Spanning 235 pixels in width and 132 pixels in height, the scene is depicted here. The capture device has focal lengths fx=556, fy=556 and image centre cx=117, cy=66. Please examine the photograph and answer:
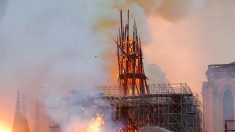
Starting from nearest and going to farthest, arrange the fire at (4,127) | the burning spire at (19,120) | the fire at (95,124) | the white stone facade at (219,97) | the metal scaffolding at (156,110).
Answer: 1. the fire at (95,124)
2. the metal scaffolding at (156,110)
3. the fire at (4,127)
4. the burning spire at (19,120)
5. the white stone facade at (219,97)

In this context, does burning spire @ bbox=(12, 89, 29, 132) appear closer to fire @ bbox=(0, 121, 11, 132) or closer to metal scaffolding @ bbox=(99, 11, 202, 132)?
fire @ bbox=(0, 121, 11, 132)

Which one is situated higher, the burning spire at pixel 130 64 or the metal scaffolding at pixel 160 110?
the burning spire at pixel 130 64

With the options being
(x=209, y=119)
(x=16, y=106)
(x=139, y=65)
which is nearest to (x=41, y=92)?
(x=16, y=106)

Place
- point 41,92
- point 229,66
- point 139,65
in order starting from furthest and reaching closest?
1. point 229,66
2. point 139,65
3. point 41,92

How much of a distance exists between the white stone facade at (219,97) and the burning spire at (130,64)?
1064 cm

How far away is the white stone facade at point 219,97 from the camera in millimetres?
69812

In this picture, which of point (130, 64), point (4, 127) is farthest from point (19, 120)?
point (130, 64)

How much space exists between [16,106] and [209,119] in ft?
79.6

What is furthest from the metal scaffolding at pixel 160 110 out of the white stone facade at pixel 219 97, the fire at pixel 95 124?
the white stone facade at pixel 219 97

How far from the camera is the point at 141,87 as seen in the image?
205ft

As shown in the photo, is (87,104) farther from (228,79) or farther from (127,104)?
(228,79)

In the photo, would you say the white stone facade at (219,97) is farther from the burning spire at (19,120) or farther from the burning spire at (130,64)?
the burning spire at (19,120)

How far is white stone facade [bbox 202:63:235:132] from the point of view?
69.8 meters

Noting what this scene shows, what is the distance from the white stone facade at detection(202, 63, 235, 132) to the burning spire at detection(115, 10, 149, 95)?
A: 10.6m
